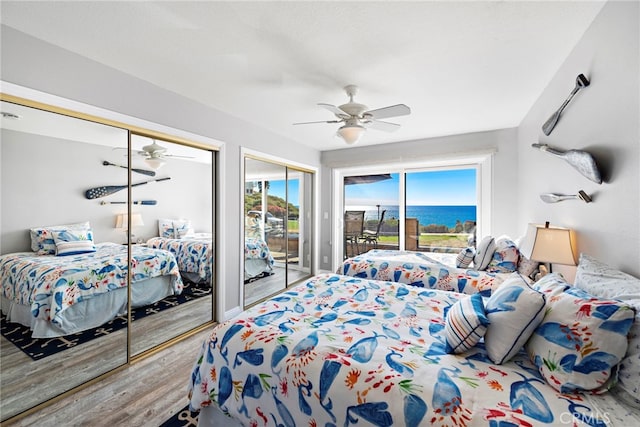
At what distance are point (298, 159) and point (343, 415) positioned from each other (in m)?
3.96

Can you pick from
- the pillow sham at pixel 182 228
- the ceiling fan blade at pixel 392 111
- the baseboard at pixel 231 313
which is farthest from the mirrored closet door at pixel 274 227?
the ceiling fan blade at pixel 392 111

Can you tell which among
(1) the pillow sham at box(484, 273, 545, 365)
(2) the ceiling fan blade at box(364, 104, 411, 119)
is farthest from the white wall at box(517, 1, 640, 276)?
(2) the ceiling fan blade at box(364, 104, 411, 119)

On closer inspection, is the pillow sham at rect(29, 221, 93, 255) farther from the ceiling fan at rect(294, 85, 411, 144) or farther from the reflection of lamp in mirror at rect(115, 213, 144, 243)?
the ceiling fan at rect(294, 85, 411, 144)

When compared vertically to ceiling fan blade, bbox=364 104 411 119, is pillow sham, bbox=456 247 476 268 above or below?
below

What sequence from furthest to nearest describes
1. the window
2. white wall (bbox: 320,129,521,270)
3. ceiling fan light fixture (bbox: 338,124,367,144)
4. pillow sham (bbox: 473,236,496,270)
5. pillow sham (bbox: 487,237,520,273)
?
1. the window
2. white wall (bbox: 320,129,521,270)
3. pillow sham (bbox: 473,236,496,270)
4. pillow sham (bbox: 487,237,520,273)
5. ceiling fan light fixture (bbox: 338,124,367,144)

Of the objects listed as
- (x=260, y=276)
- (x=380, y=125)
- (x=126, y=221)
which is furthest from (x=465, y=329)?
(x=260, y=276)

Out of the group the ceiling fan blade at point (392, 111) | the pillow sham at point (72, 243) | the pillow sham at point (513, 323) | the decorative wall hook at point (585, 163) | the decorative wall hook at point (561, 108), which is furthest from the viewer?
the ceiling fan blade at point (392, 111)

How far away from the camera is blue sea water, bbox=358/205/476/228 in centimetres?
450

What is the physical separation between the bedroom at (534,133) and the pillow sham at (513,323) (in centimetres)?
63

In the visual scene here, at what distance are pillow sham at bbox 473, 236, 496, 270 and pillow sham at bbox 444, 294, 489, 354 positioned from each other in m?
1.79

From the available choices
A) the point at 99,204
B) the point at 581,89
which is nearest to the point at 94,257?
the point at 99,204

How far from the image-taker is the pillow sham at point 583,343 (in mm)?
985
